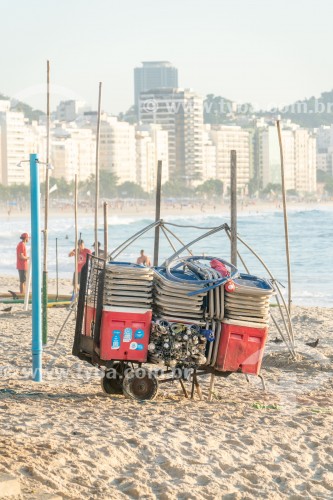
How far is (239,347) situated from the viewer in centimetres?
944

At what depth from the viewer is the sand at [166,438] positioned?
686 cm

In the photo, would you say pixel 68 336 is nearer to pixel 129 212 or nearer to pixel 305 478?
pixel 305 478

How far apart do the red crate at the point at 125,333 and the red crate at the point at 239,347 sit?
2.23ft

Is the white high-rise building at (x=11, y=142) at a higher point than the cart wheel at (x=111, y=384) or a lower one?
higher

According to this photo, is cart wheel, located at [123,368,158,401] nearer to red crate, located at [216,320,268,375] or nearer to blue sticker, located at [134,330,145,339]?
blue sticker, located at [134,330,145,339]

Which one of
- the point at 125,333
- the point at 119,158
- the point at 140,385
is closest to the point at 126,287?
the point at 125,333

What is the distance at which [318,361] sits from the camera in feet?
41.3

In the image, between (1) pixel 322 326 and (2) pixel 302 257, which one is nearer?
(1) pixel 322 326

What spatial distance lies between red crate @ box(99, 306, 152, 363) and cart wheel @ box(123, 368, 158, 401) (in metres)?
0.35

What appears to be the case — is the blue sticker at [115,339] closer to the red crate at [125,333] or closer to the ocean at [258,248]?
the red crate at [125,333]

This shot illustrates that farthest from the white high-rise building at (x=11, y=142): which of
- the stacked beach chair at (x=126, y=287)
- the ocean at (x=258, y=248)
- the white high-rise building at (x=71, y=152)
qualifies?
the stacked beach chair at (x=126, y=287)

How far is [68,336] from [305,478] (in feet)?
22.7

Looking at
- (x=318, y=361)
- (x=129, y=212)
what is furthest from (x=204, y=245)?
(x=129, y=212)

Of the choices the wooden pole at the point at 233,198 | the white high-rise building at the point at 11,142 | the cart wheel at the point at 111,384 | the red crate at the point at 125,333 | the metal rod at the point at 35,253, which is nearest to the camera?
the red crate at the point at 125,333
